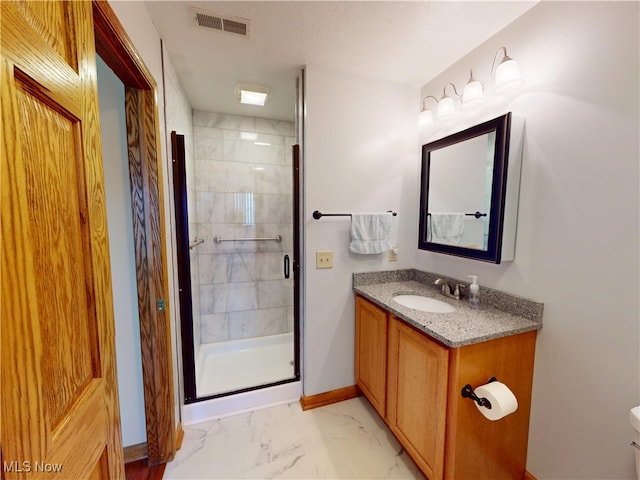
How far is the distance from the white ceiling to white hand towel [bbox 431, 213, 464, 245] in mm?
985

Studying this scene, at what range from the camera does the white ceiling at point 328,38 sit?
124 cm

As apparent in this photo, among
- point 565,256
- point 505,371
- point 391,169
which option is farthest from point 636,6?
point 505,371

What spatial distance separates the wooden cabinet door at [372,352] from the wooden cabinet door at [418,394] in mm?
65

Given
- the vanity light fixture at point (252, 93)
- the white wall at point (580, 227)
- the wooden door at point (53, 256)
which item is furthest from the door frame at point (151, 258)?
the white wall at point (580, 227)

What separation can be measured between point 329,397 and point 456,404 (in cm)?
108

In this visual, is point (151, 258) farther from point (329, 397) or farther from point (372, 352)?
point (329, 397)

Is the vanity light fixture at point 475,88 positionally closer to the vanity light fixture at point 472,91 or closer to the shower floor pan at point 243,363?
the vanity light fixture at point 472,91

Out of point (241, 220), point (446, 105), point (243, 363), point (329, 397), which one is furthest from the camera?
point (241, 220)

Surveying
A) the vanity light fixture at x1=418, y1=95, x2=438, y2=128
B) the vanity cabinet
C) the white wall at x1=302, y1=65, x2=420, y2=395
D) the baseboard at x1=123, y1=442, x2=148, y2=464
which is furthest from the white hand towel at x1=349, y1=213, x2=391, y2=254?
the baseboard at x1=123, y1=442, x2=148, y2=464

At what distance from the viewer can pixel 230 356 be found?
2.57 metres

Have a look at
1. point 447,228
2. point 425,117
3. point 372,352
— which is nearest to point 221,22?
point 425,117

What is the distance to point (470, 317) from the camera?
1347 millimetres

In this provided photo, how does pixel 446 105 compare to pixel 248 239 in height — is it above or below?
above

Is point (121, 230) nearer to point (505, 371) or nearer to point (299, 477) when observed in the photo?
point (299, 477)
